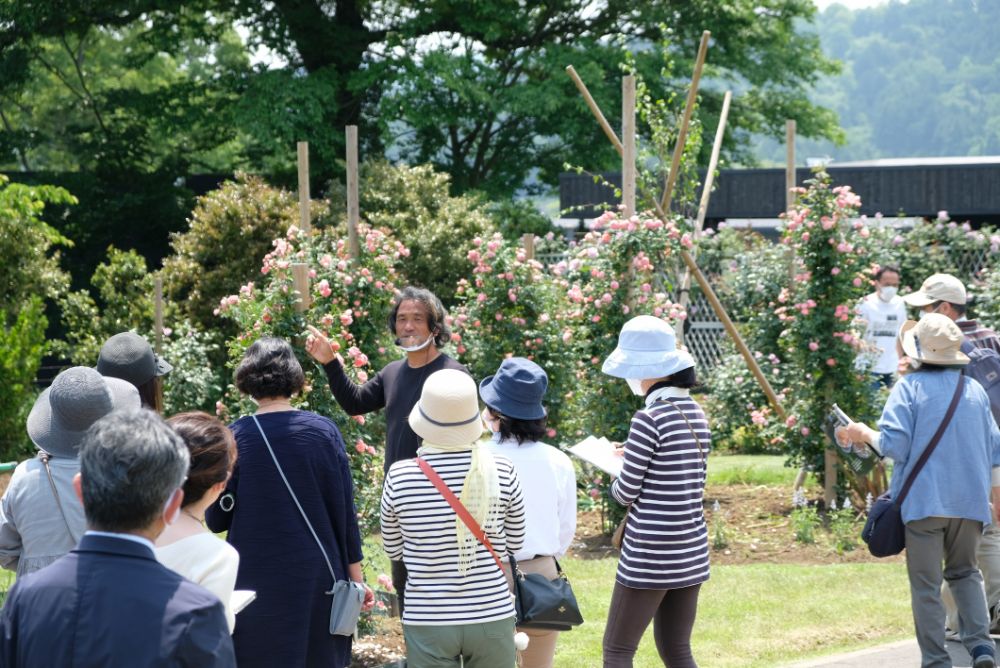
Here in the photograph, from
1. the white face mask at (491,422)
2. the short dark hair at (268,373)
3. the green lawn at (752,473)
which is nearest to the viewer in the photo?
the short dark hair at (268,373)

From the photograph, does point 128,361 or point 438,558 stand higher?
point 128,361

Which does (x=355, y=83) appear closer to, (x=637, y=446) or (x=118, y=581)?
(x=637, y=446)

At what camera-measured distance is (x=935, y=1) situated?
13700 centimetres

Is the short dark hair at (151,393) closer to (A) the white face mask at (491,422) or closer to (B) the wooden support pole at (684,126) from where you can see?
(A) the white face mask at (491,422)

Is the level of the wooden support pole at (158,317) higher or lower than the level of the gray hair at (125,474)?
lower

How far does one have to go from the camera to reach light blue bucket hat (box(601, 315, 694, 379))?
4.55 m

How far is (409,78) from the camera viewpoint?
2250cm

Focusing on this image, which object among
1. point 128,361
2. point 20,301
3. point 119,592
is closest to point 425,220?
point 20,301

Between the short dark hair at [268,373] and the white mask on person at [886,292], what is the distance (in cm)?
947

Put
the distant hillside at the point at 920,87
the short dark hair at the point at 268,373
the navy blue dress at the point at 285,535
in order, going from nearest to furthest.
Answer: the navy blue dress at the point at 285,535 < the short dark hair at the point at 268,373 < the distant hillside at the point at 920,87

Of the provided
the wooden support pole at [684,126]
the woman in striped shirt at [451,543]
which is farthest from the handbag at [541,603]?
the wooden support pole at [684,126]

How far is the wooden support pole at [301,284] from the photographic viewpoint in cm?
605

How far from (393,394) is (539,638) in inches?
54.6

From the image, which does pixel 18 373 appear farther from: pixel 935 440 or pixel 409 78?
pixel 409 78
